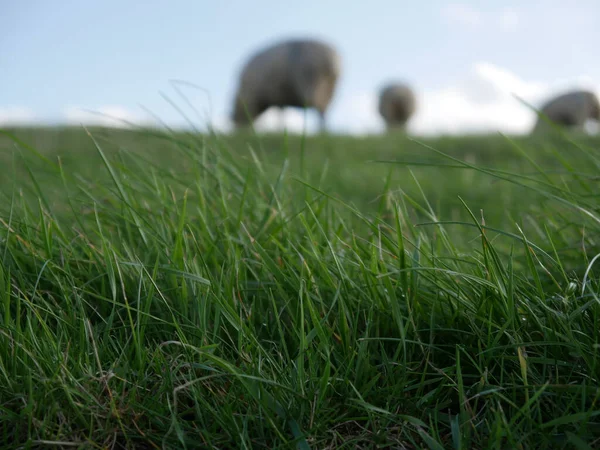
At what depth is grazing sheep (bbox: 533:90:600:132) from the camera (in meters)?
13.2

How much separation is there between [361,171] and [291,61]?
20.7ft

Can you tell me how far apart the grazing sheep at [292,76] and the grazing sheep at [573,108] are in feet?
22.3

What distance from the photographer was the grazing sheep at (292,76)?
9172 mm

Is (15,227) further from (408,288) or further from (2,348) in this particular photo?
(408,288)

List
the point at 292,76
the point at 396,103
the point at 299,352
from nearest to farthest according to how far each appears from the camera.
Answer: the point at 299,352 → the point at 292,76 → the point at 396,103

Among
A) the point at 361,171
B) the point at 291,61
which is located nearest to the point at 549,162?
the point at 361,171

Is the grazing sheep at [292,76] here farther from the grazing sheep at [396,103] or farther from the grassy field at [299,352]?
the grassy field at [299,352]

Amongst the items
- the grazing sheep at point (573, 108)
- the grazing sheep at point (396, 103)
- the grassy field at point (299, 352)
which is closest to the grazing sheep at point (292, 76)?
the grazing sheep at point (396, 103)

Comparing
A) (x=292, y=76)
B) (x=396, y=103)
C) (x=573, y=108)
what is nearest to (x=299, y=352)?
(x=292, y=76)

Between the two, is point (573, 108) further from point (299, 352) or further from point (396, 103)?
point (299, 352)

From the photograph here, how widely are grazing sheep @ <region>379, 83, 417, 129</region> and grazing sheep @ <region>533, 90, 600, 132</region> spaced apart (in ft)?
11.0

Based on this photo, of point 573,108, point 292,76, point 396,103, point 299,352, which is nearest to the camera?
point 299,352

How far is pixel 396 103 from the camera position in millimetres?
14320

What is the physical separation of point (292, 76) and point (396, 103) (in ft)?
18.5
